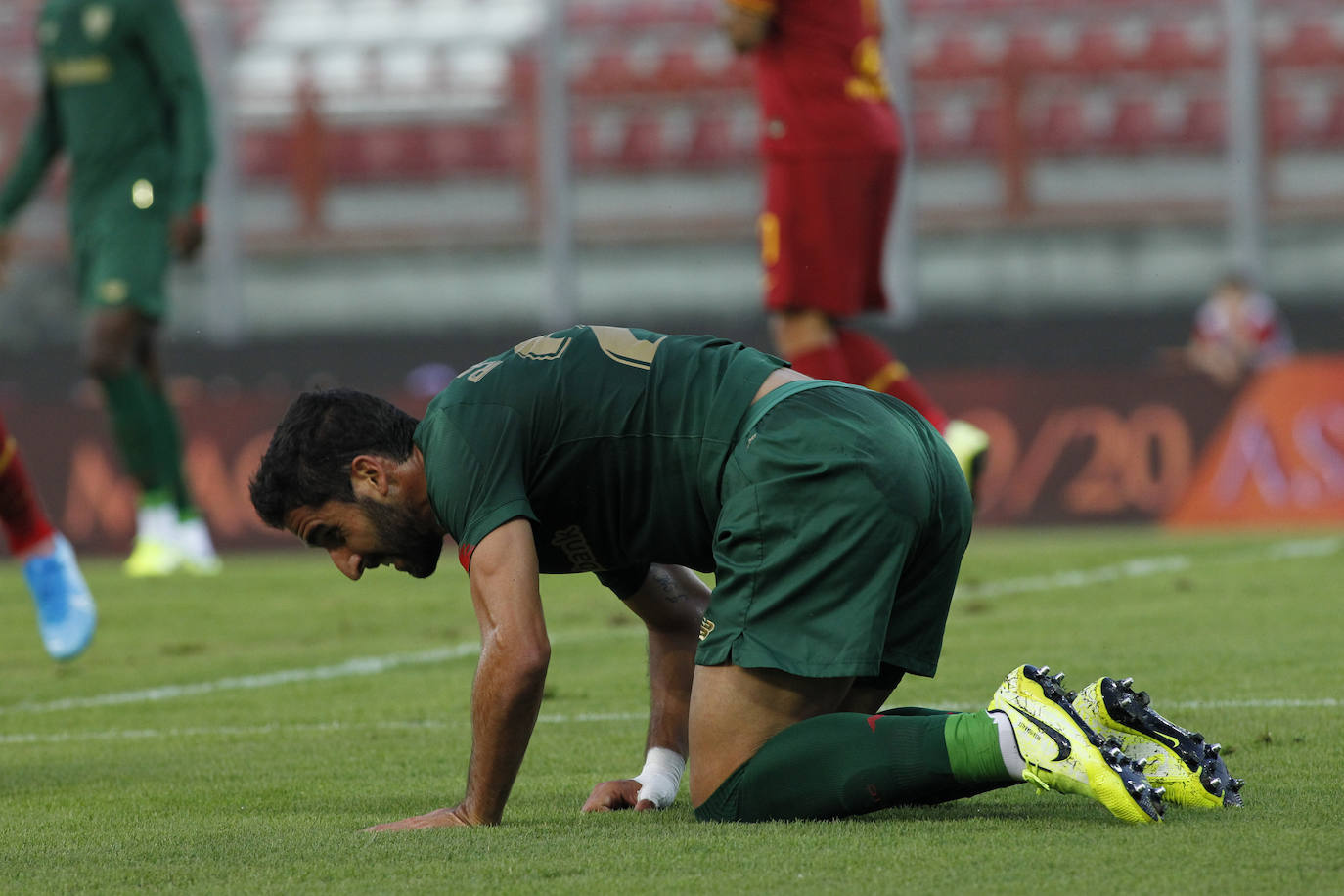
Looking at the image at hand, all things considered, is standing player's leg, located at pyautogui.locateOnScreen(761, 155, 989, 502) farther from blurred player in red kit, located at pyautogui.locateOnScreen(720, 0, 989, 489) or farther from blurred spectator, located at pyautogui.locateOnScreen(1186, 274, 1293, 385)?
blurred spectator, located at pyautogui.locateOnScreen(1186, 274, 1293, 385)

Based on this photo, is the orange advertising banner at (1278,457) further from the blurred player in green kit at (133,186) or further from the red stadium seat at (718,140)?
the blurred player in green kit at (133,186)

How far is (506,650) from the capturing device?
3334mm

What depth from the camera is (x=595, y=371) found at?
11.9ft

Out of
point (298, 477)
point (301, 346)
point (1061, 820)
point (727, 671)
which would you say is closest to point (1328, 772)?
point (1061, 820)

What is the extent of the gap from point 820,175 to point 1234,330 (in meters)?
7.38

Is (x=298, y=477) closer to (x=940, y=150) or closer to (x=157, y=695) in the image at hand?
(x=157, y=695)

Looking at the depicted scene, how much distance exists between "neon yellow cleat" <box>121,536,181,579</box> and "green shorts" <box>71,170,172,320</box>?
1107mm

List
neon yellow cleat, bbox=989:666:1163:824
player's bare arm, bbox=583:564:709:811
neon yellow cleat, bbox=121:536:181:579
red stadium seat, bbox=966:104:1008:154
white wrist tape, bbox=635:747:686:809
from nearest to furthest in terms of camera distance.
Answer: neon yellow cleat, bbox=989:666:1163:824, white wrist tape, bbox=635:747:686:809, player's bare arm, bbox=583:564:709:811, neon yellow cleat, bbox=121:536:181:579, red stadium seat, bbox=966:104:1008:154

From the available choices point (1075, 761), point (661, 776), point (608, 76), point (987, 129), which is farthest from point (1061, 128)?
point (1075, 761)

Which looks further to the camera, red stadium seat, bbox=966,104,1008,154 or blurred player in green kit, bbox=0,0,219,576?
red stadium seat, bbox=966,104,1008,154

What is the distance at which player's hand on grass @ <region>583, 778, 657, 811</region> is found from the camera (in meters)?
3.75

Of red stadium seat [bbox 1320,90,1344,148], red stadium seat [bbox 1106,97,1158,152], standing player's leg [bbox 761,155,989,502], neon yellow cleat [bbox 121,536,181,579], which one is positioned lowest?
neon yellow cleat [bbox 121,536,181,579]

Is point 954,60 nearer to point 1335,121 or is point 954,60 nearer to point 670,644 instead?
point 1335,121

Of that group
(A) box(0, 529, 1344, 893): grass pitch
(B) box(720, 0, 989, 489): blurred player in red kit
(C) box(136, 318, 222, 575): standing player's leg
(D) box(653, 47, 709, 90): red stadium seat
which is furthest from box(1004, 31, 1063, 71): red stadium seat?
(B) box(720, 0, 989, 489): blurred player in red kit
